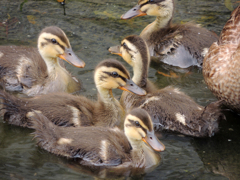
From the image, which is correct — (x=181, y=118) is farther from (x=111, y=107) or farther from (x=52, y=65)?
(x=52, y=65)

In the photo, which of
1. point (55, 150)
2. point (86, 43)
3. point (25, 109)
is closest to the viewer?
point (55, 150)

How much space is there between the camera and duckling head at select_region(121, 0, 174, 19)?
5.89 metres

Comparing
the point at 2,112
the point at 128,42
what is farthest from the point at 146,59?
the point at 2,112

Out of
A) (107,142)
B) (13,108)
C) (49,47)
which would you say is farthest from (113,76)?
(13,108)

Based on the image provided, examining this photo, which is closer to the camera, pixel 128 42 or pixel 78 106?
pixel 78 106

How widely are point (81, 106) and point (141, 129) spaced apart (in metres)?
0.86

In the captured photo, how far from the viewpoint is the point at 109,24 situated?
656cm

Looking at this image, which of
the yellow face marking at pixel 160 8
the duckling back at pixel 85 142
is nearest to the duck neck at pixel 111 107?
the duckling back at pixel 85 142

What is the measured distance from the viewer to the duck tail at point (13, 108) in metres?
4.17

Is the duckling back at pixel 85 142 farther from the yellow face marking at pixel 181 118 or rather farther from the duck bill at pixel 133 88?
the yellow face marking at pixel 181 118

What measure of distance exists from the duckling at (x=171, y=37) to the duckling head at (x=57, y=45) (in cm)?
142

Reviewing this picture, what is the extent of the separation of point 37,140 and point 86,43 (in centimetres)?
238

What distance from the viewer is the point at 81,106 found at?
4.22 m

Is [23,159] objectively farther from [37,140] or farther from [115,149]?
[115,149]
